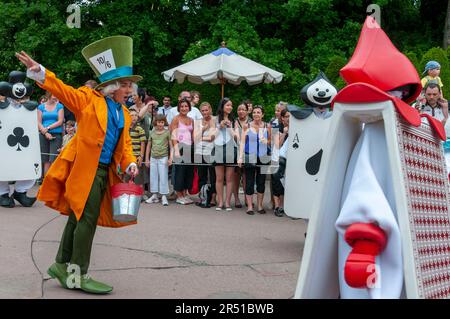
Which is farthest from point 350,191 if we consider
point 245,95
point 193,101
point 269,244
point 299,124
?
point 245,95

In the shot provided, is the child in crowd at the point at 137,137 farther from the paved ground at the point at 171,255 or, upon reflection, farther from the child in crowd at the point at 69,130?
the paved ground at the point at 171,255

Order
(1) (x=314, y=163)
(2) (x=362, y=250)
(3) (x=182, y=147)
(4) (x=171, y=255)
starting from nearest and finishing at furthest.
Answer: (2) (x=362, y=250) < (4) (x=171, y=255) < (1) (x=314, y=163) < (3) (x=182, y=147)

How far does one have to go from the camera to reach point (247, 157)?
37.4 feet

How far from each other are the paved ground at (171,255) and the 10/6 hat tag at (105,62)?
6.04 ft

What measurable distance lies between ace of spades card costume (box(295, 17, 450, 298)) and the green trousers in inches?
101

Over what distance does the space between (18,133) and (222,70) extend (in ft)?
19.6

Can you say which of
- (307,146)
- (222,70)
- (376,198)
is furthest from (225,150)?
(376,198)

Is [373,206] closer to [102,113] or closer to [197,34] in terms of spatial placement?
[102,113]

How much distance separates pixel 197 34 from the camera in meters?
21.9

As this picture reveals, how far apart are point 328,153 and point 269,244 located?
4862 millimetres

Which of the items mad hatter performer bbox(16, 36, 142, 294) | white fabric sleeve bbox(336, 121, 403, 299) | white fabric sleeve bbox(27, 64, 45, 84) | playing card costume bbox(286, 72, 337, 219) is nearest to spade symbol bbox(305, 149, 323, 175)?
playing card costume bbox(286, 72, 337, 219)

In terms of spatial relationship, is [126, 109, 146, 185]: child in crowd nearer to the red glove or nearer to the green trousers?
the green trousers

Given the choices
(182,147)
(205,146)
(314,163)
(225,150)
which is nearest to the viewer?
(314,163)
